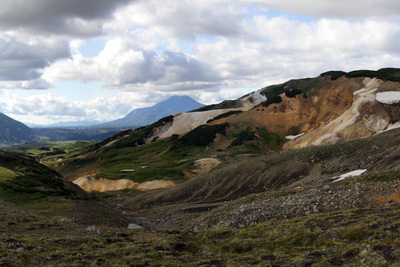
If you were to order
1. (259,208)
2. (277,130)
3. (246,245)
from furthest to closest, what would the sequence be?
(277,130)
(259,208)
(246,245)

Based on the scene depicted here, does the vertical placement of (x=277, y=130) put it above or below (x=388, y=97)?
below

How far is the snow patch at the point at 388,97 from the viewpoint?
291ft

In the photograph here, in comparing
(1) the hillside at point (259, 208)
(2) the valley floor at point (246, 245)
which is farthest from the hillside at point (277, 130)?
(2) the valley floor at point (246, 245)

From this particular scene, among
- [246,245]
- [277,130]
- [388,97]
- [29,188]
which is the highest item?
[388,97]

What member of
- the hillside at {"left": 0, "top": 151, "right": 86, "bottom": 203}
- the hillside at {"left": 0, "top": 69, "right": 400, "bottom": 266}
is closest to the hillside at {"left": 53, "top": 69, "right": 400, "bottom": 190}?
the hillside at {"left": 0, "top": 69, "right": 400, "bottom": 266}

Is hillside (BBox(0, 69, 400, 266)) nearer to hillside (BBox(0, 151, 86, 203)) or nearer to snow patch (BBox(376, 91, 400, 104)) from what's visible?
snow patch (BBox(376, 91, 400, 104))

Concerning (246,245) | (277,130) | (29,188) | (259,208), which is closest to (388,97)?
(277,130)

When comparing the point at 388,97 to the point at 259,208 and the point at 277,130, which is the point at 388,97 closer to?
the point at 277,130

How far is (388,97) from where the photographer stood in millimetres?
91750

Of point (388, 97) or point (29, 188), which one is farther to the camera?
point (388, 97)

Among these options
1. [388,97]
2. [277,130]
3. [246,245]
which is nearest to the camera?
[246,245]

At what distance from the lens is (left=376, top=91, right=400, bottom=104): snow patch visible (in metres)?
Answer: 88.7

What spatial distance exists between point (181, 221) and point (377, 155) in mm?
26213

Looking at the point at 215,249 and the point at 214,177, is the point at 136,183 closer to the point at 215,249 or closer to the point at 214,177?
the point at 214,177
